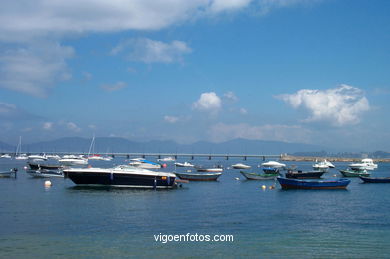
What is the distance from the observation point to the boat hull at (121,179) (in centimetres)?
4712

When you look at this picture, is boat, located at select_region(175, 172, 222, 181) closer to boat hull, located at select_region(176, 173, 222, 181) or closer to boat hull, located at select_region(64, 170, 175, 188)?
boat hull, located at select_region(176, 173, 222, 181)

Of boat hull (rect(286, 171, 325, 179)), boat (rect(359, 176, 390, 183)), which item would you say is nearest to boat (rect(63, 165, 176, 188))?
boat hull (rect(286, 171, 325, 179))

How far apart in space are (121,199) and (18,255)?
1940cm

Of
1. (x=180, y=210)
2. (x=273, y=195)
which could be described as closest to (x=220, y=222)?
(x=180, y=210)

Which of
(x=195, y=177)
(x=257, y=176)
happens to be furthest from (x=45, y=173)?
(x=257, y=176)

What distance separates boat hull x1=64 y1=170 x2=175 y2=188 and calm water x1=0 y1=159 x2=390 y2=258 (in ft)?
11.5

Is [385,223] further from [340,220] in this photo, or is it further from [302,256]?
[302,256]

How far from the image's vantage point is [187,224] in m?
26.5

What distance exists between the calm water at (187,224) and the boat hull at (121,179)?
3516 mm

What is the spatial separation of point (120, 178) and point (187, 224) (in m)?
22.0

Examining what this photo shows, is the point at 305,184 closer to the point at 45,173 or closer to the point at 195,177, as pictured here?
the point at 195,177

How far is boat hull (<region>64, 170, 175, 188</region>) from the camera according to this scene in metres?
47.1

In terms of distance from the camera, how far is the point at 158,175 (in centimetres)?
4775

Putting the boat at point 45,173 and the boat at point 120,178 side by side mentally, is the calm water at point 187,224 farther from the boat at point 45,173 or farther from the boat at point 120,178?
the boat at point 45,173
